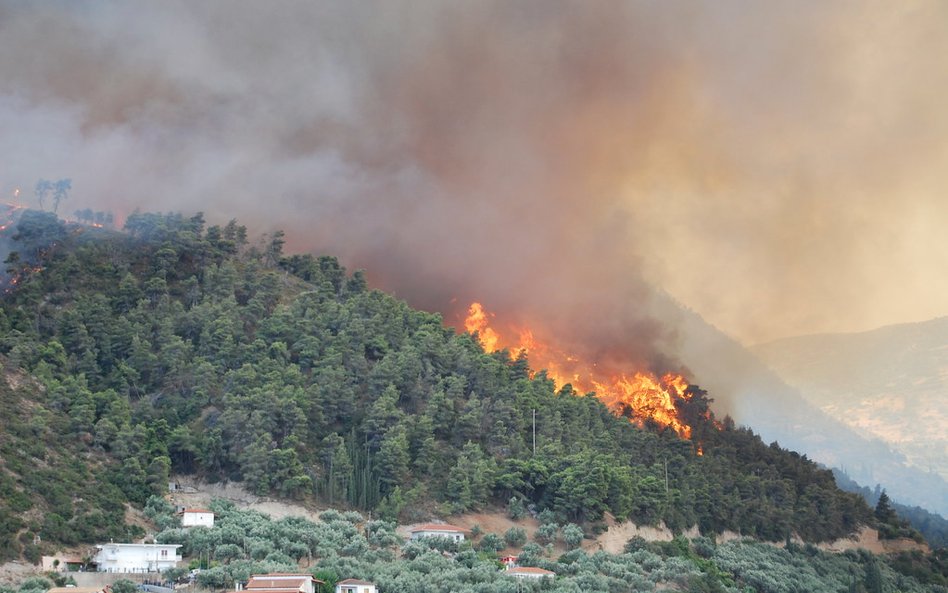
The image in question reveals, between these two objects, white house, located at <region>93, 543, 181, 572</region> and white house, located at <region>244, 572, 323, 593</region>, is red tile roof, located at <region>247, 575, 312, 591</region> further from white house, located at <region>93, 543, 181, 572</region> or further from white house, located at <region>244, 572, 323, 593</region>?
white house, located at <region>93, 543, 181, 572</region>

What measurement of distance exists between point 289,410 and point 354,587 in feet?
69.3

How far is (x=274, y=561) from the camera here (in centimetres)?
6588

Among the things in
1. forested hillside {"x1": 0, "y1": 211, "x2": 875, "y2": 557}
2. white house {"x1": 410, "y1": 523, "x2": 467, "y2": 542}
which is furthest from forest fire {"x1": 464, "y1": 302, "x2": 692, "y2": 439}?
white house {"x1": 410, "y1": 523, "x2": 467, "y2": 542}

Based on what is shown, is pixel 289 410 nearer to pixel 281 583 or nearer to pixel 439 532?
pixel 439 532

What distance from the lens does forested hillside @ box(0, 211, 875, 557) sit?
77500mm

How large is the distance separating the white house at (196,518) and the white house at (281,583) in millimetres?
10354

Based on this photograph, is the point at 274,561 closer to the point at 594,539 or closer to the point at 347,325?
the point at 594,539

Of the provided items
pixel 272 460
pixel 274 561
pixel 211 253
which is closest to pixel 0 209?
pixel 211 253

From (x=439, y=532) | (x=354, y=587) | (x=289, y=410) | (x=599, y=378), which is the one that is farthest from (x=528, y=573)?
(x=599, y=378)

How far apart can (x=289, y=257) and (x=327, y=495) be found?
35.2m

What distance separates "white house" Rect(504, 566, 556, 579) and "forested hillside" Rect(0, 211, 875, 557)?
10.8 m

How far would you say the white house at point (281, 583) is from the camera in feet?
195

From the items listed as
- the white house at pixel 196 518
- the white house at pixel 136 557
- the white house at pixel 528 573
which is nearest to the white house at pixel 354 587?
the white house at pixel 528 573

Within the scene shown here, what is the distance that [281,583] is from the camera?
60.5m
